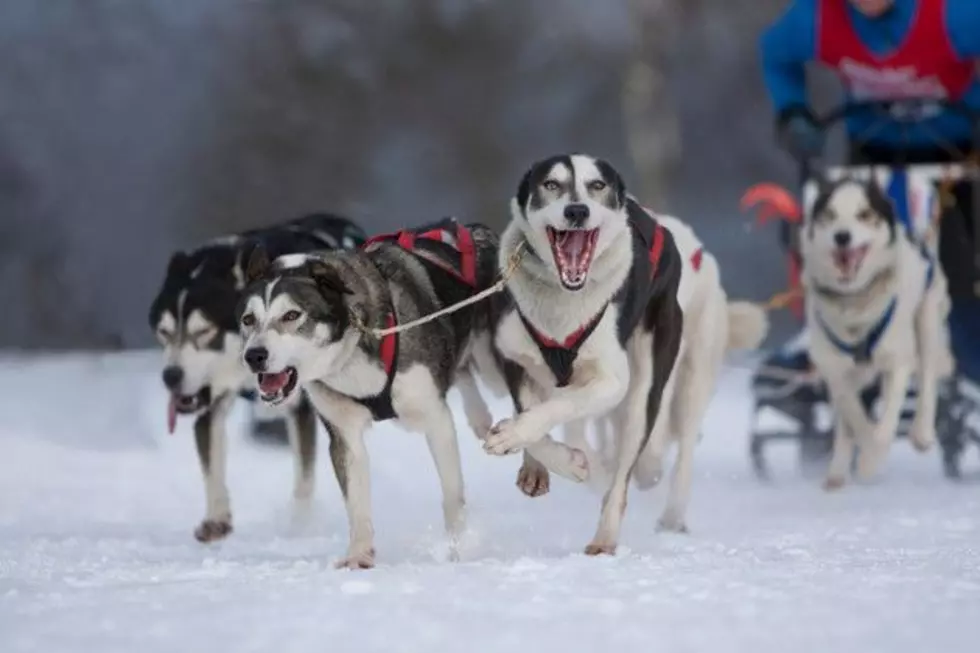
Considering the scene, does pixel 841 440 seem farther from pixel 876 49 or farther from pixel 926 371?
pixel 876 49

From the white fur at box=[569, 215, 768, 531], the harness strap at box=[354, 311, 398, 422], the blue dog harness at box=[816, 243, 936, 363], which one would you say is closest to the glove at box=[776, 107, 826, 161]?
the blue dog harness at box=[816, 243, 936, 363]

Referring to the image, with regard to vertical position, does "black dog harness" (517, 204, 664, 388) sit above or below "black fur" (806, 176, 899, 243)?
below

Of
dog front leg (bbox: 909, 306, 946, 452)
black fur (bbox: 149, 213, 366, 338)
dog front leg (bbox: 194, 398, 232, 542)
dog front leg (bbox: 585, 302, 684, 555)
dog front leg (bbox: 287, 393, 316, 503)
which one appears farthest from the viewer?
dog front leg (bbox: 909, 306, 946, 452)

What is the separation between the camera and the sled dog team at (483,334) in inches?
144

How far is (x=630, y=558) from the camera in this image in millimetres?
3420

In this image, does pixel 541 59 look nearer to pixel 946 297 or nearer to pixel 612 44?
pixel 612 44

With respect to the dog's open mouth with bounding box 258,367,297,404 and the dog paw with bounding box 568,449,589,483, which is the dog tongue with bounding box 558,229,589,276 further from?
the dog's open mouth with bounding box 258,367,297,404

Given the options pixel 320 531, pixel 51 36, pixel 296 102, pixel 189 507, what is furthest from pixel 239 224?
pixel 320 531

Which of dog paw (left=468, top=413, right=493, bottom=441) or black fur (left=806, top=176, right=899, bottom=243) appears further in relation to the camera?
black fur (left=806, top=176, right=899, bottom=243)

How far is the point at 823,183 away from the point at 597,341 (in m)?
2.40

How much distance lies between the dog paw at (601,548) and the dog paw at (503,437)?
0.36 metres

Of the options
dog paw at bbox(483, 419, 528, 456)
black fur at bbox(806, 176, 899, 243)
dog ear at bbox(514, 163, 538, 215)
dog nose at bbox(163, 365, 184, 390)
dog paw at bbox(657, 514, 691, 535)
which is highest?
black fur at bbox(806, 176, 899, 243)

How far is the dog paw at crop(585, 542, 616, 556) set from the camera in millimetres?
3822

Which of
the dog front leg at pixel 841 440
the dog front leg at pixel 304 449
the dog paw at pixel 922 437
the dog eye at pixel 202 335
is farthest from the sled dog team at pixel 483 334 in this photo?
the dog paw at pixel 922 437
